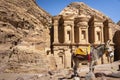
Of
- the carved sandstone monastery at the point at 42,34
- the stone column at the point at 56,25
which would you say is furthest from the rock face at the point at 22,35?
the stone column at the point at 56,25

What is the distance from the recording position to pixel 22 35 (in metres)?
35.8

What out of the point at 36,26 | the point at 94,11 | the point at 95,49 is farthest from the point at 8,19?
the point at 94,11

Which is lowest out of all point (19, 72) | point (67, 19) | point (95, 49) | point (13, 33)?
point (19, 72)

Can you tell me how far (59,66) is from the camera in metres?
42.6

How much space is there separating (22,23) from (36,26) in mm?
3116

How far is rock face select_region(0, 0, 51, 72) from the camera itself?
102ft

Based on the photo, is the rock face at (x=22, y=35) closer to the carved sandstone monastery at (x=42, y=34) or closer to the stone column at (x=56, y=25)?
the carved sandstone monastery at (x=42, y=34)

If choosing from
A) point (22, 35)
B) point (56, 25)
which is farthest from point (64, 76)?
point (56, 25)

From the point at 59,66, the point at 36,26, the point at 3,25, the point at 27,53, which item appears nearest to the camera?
the point at 27,53

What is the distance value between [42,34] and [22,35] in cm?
539

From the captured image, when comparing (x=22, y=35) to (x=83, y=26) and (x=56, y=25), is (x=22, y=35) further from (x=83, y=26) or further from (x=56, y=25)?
(x=83, y=26)

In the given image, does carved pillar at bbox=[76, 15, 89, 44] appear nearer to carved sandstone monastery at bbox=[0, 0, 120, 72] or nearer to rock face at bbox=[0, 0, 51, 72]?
carved sandstone monastery at bbox=[0, 0, 120, 72]

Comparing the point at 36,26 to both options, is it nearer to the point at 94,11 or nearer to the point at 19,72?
the point at 19,72

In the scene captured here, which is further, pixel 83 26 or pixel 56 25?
pixel 83 26
